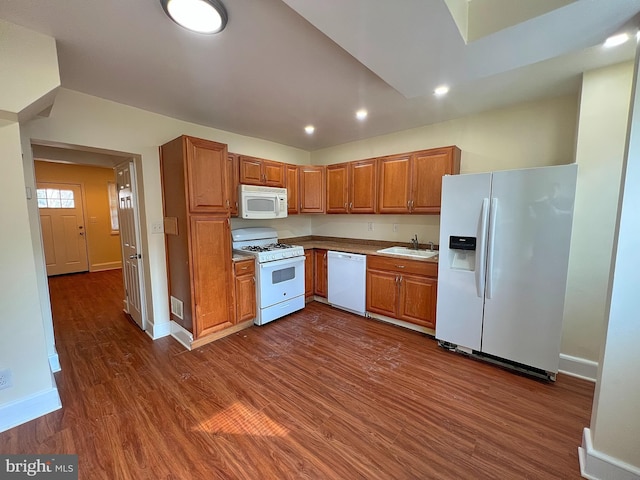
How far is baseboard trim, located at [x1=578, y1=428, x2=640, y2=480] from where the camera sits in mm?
1317

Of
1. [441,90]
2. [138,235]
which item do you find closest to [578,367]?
[441,90]

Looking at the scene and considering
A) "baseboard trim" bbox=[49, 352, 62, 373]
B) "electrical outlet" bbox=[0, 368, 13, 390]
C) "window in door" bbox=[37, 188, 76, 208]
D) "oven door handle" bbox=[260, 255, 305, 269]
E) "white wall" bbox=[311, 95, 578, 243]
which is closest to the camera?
"electrical outlet" bbox=[0, 368, 13, 390]

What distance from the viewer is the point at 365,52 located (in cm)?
157

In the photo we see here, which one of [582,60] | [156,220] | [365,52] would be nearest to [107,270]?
[156,220]

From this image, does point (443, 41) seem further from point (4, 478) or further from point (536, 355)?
point (4, 478)

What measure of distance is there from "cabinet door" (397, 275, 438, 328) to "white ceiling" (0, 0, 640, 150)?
1.93 m

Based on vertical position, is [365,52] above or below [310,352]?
above

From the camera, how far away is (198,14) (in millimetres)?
1360

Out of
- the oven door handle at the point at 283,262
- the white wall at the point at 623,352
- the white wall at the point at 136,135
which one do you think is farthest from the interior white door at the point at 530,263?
the white wall at the point at 136,135

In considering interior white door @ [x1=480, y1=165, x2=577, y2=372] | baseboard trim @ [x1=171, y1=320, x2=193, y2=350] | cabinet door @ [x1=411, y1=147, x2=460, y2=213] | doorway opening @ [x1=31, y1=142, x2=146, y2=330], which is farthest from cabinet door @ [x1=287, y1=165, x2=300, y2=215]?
doorway opening @ [x1=31, y1=142, x2=146, y2=330]

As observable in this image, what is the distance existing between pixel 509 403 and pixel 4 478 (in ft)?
10.5

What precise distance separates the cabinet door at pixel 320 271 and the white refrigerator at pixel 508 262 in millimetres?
1704

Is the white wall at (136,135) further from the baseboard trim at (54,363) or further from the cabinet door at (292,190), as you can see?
the cabinet door at (292,190)

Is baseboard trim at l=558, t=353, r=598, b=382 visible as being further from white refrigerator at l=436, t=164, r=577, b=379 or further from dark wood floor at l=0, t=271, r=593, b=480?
white refrigerator at l=436, t=164, r=577, b=379
